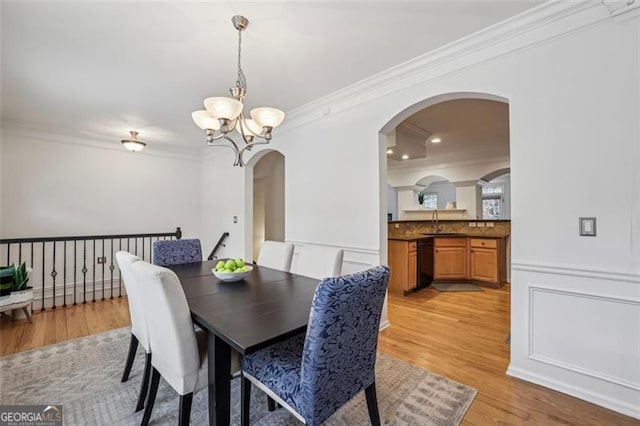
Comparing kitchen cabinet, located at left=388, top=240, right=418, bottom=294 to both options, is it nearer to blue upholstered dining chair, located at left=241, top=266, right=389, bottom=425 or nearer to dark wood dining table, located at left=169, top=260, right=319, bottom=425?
dark wood dining table, located at left=169, top=260, right=319, bottom=425

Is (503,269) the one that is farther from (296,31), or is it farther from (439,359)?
(296,31)

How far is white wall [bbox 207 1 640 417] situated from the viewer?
165 cm

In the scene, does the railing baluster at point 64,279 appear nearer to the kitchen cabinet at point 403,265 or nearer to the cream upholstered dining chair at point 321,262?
the cream upholstered dining chair at point 321,262

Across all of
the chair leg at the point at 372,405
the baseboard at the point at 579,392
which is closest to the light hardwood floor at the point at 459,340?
the baseboard at the point at 579,392

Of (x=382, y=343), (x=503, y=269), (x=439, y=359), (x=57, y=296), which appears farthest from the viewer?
(x=503, y=269)

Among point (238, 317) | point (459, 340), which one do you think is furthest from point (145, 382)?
point (459, 340)

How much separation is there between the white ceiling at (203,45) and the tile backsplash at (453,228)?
3.39m

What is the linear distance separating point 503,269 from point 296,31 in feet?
16.5

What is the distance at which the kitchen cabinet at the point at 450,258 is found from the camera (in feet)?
16.2

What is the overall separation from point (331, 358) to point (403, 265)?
3.26 m

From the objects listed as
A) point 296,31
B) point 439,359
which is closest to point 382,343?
point 439,359

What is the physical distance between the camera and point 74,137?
433 cm

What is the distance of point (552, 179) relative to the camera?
1887 millimetres

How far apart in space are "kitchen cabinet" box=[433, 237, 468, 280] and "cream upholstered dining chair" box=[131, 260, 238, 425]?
4474 mm
